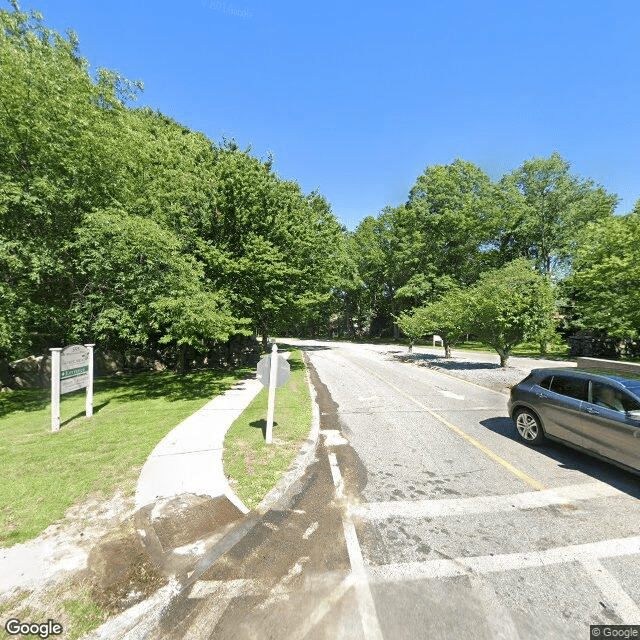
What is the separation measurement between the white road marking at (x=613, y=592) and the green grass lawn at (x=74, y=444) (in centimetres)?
609

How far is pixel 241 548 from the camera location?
3721 mm

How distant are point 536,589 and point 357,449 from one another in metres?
3.88

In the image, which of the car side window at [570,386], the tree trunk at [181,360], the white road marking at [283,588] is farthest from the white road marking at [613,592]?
the tree trunk at [181,360]

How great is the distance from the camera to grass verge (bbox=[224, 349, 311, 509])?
5155 millimetres

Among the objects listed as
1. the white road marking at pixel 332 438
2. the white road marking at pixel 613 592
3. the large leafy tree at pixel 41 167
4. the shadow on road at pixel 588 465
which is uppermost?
the large leafy tree at pixel 41 167

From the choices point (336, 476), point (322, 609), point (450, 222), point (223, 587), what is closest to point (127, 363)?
point (336, 476)

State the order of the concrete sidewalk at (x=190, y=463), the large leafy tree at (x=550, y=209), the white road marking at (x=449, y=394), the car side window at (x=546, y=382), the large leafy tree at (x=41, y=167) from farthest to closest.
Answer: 1. the large leafy tree at (x=550, y=209)
2. the white road marking at (x=449, y=394)
3. the large leafy tree at (x=41, y=167)
4. the car side window at (x=546, y=382)
5. the concrete sidewalk at (x=190, y=463)

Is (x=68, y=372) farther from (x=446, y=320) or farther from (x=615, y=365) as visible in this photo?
(x=446, y=320)

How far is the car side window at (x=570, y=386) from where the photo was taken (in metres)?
5.96

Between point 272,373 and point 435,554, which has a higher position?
point 272,373

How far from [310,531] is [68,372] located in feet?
26.7

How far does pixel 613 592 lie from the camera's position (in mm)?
3107

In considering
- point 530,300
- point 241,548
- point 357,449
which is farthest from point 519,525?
point 530,300

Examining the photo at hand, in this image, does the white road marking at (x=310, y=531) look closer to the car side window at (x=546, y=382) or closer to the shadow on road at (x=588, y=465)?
the shadow on road at (x=588, y=465)
